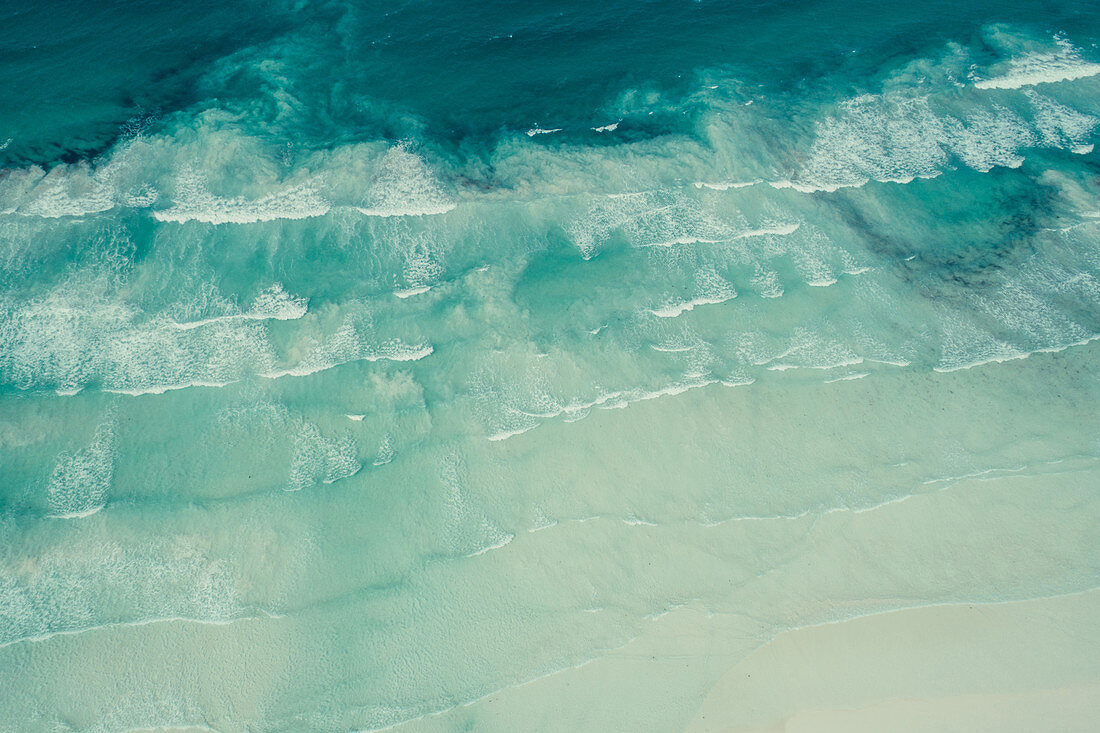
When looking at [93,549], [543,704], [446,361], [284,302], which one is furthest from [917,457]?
[93,549]

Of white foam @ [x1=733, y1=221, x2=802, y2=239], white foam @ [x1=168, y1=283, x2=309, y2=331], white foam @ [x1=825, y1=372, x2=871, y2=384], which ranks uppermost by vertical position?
white foam @ [x1=168, y1=283, x2=309, y2=331]

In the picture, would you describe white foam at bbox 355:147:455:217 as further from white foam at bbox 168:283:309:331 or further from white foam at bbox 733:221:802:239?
white foam at bbox 733:221:802:239

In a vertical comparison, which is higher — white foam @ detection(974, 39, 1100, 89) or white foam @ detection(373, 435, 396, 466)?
white foam @ detection(974, 39, 1100, 89)

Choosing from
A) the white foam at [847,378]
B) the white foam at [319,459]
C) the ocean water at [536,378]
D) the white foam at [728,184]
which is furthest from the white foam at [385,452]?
the white foam at [728,184]

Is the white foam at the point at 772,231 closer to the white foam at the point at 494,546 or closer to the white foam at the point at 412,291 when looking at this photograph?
the white foam at the point at 412,291

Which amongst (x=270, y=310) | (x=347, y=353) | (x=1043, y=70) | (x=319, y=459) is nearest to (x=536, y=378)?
(x=347, y=353)

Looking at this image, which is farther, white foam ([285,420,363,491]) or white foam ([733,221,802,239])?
white foam ([733,221,802,239])

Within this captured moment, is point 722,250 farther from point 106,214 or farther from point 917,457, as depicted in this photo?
point 106,214

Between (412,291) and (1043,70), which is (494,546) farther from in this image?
(1043,70)

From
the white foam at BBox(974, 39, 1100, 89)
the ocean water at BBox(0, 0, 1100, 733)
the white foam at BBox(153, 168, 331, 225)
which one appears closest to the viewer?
the ocean water at BBox(0, 0, 1100, 733)

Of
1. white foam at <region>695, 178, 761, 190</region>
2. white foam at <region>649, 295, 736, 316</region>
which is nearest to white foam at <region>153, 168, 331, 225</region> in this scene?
white foam at <region>649, 295, 736, 316</region>
